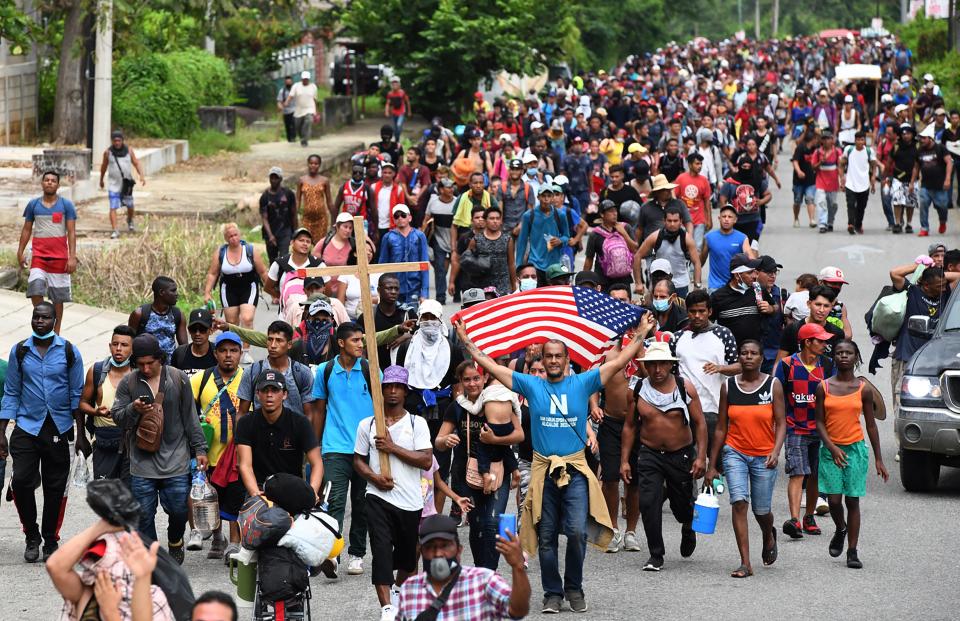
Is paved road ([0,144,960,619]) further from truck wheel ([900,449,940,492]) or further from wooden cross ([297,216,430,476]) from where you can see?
wooden cross ([297,216,430,476])

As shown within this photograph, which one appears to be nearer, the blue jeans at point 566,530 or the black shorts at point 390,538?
the black shorts at point 390,538

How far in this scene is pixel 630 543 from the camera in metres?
11.5

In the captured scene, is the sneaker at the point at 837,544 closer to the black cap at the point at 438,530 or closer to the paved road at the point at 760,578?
the paved road at the point at 760,578

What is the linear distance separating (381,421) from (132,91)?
25.2m

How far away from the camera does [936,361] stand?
42.4 ft

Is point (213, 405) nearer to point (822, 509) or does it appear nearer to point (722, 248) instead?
point (822, 509)

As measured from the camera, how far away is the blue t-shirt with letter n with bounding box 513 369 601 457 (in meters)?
9.92

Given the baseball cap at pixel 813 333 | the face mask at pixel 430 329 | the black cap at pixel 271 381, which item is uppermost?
the baseball cap at pixel 813 333

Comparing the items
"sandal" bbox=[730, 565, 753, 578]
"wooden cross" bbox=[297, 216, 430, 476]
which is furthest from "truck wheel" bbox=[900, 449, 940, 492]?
"wooden cross" bbox=[297, 216, 430, 476]

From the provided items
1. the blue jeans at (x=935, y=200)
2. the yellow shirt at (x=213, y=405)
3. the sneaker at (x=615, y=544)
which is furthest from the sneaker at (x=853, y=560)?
the blue jeans at (x=935, y=200)

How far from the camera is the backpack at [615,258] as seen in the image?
17.0 meters

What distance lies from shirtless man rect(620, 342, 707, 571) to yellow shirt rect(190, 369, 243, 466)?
8.51 feet

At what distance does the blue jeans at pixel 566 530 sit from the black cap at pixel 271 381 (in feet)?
5.49

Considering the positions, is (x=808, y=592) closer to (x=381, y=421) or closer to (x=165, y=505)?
(x=381, y=421)
